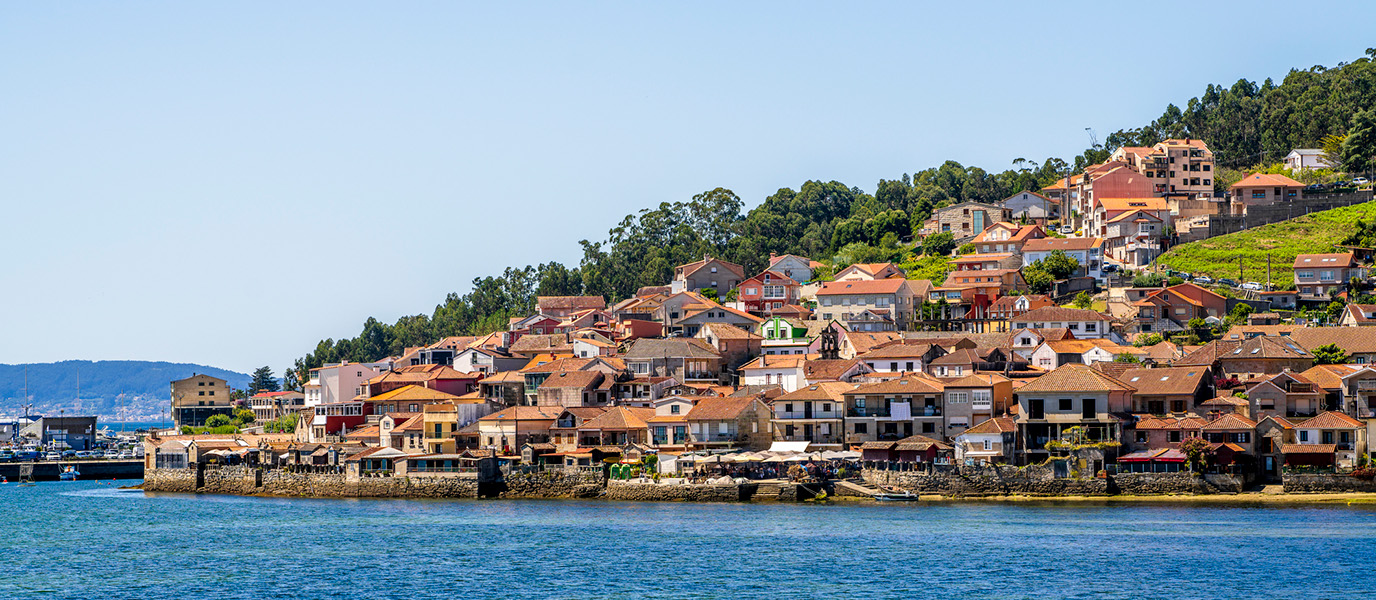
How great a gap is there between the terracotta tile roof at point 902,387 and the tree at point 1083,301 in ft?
112

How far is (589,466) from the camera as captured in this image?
83625 mm

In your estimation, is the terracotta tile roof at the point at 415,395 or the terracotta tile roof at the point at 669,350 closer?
the terracotta tile roof at the point at 415,395

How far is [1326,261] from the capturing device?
11062cm

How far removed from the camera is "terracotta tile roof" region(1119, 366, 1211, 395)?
260ft

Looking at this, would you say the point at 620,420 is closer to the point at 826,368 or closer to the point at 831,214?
the point at 826,368

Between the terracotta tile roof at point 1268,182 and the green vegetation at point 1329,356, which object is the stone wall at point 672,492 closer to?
the green vegetation at point 1329,356

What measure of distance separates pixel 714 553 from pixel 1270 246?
80.5 m

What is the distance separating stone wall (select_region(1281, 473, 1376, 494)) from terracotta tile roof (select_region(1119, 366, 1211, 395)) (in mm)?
Answer: 8136

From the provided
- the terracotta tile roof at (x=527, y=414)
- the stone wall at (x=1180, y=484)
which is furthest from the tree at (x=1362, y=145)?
the terracotta tile roof at (x=527, y=414)

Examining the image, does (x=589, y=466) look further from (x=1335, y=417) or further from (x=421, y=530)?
(x=1335, y=417)

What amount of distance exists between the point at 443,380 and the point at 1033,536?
52598 millimetres

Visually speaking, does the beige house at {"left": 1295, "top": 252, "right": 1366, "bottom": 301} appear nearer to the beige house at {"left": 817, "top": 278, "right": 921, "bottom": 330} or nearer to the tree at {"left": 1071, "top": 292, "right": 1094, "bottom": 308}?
the tree at {"left": 1071, "top": 292, "right": 1094, "bottom": 308}

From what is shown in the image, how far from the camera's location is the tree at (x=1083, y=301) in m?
113

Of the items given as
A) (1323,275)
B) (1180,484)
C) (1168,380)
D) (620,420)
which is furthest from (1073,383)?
(1323,275)
